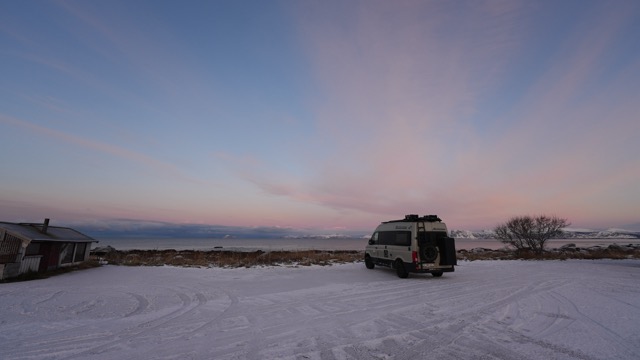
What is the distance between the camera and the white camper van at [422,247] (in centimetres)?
1347

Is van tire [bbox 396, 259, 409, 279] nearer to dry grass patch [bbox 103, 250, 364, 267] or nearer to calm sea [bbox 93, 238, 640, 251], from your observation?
dry grass patch [bbox 103, 250, 364, 267]

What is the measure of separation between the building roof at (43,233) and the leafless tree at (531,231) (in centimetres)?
4104

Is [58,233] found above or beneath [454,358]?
above

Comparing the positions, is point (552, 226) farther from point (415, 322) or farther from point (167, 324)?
point (167, 324)

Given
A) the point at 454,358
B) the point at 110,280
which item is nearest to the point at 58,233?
the point at 110,280

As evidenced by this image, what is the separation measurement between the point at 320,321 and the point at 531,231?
37.1 meters

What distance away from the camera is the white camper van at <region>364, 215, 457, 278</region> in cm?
1347

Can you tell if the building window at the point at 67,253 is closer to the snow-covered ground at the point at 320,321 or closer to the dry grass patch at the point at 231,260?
the dry grass patch at the point at 231,260

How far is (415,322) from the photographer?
658 cm

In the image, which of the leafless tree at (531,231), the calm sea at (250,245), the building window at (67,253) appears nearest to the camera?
the building window at (67,253)

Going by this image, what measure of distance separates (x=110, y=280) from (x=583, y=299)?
17.0m

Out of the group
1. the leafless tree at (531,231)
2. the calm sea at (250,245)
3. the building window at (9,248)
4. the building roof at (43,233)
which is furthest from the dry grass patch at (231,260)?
the calm sea at (250,245)

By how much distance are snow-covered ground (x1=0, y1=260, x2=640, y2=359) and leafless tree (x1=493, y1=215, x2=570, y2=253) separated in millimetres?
26388

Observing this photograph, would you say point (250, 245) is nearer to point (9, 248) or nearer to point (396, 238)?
point (9, 248)
